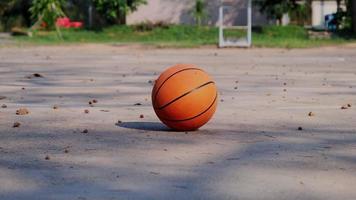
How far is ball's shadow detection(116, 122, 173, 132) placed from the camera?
35.9ft

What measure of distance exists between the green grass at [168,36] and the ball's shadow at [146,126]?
28.5m

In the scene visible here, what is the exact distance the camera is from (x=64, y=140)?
32.5 ft

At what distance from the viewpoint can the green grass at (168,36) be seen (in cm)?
4138

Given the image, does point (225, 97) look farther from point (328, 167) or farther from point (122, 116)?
point (328, 167)

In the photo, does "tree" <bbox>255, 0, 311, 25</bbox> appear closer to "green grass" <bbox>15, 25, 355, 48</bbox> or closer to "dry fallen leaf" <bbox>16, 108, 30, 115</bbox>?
"green grass" <bbox>15, 25, 355, 48</bbox>

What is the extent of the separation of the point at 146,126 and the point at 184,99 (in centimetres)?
101

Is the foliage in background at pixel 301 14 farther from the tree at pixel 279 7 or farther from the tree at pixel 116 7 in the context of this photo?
the tree at pixel 116 7

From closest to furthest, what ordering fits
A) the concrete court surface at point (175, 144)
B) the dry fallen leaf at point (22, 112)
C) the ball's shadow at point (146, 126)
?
the concrete court surface at point (175, 144), the ball's shadow at point (146, 126), the dry fallen leaf at point (22, 112)

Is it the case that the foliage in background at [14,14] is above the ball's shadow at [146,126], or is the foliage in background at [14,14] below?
below

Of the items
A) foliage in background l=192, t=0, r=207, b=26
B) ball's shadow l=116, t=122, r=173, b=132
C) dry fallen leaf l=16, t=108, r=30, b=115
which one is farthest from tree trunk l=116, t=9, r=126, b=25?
ball's shadow l=116, t=122, r=173, b=132

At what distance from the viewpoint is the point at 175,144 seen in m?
9.66

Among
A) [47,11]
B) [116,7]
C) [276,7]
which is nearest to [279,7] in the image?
[276,7]

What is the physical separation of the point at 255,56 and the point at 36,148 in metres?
22.8

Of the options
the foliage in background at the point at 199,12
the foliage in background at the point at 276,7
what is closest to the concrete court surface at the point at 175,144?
the foliage in background at the point at 276,7
